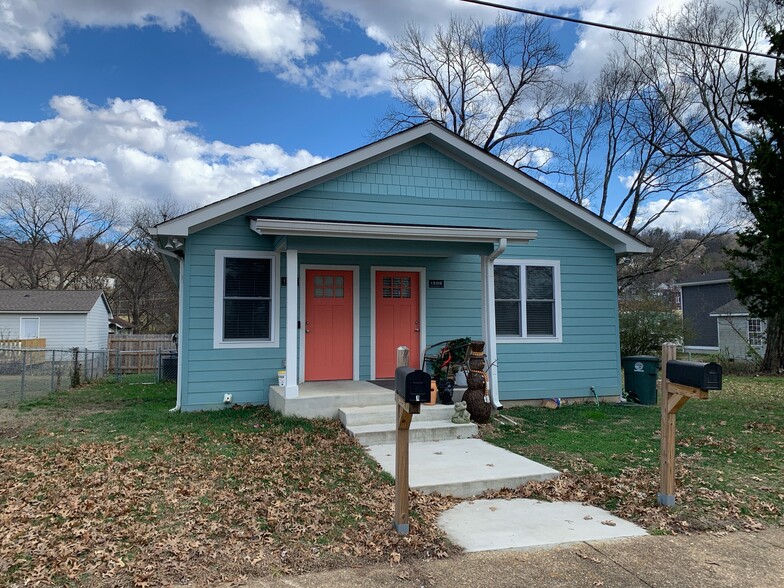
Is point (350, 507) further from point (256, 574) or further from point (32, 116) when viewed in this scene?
point (32, 116)

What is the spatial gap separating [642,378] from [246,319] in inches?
288

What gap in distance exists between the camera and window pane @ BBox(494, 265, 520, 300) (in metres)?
9.34

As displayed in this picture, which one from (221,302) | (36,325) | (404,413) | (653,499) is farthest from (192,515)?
(36,325)

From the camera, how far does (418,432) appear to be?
6.54 metres

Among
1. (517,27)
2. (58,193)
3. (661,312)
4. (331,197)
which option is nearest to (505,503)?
(331,197)

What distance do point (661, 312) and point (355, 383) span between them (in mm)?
13506

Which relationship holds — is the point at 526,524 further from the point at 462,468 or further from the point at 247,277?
the point at 247,277

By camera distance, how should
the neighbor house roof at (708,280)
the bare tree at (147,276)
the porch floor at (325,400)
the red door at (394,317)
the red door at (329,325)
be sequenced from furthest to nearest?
the bare tree at (147,276), the neighbor house roof at (708,280), the red door at (394,317), the red door at (329,325), the porch floor at (325,400)

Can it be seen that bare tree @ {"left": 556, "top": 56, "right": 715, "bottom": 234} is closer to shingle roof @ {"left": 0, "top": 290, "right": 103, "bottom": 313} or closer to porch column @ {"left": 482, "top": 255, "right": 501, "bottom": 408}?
porch column @ {"left": 482, "top": 255, "right": 501, "bottom": 408}

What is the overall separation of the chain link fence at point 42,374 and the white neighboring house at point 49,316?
21.8 ft

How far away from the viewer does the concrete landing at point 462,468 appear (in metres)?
4.72

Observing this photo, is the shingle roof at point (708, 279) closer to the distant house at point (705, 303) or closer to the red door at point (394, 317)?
the distant house at point (705, 303)

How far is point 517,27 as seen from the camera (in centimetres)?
2389

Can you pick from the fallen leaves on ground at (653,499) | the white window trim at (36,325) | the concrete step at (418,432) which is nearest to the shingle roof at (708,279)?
the concrete step at (418,432)
